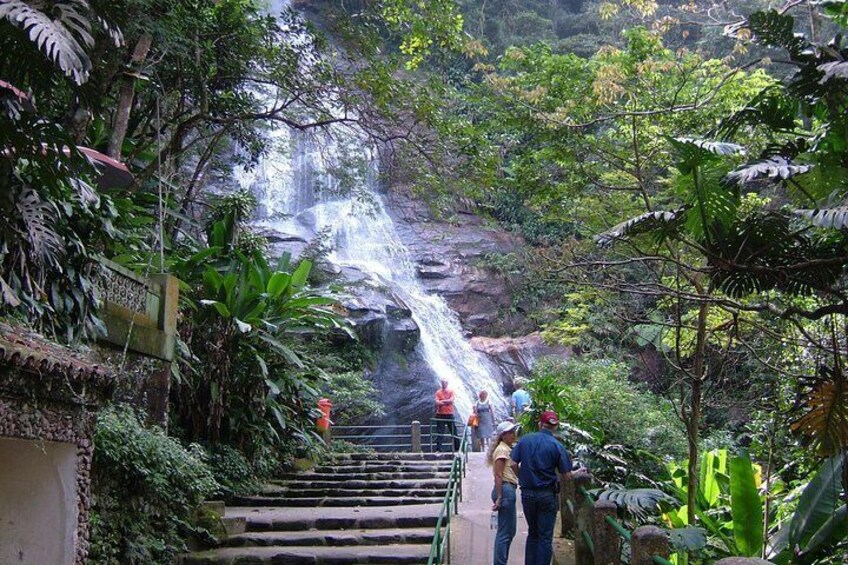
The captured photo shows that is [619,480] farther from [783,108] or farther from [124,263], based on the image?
[124,263]

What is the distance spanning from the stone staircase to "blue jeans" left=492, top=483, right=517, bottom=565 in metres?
1.37

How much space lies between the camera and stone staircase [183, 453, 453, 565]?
27.0ft

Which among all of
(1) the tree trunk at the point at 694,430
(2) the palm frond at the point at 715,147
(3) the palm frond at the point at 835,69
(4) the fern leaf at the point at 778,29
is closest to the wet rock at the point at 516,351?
(1) the tree trunk at the point at 694,430

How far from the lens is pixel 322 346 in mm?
20438

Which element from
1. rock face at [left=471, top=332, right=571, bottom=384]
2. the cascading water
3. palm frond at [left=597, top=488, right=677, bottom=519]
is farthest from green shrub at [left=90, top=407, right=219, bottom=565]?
rock face at [left=471, top=332, right=571, bottom=384]

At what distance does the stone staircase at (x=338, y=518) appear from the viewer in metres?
8.22

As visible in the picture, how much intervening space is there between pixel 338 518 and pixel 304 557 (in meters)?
1.40

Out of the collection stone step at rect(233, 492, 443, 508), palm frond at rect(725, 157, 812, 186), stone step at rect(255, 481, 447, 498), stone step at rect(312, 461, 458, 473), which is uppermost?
palm frond at rect(725, 157, 812, 186)

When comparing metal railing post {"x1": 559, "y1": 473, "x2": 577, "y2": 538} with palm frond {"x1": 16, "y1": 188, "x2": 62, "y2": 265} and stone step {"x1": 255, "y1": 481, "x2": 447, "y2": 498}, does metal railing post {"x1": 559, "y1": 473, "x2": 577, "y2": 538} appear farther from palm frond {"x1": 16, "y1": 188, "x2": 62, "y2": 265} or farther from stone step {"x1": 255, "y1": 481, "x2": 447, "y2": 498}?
palm frond {"x1": 16, "y1": 188, "x2": 62, "y2": 265}

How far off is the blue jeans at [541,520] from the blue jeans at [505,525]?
35 cm

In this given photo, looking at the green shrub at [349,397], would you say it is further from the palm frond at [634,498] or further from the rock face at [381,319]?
the palm frond at [634,498]

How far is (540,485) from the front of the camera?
661cm

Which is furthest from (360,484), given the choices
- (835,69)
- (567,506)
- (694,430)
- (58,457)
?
(835,69)

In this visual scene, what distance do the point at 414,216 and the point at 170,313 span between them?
20.0 m
